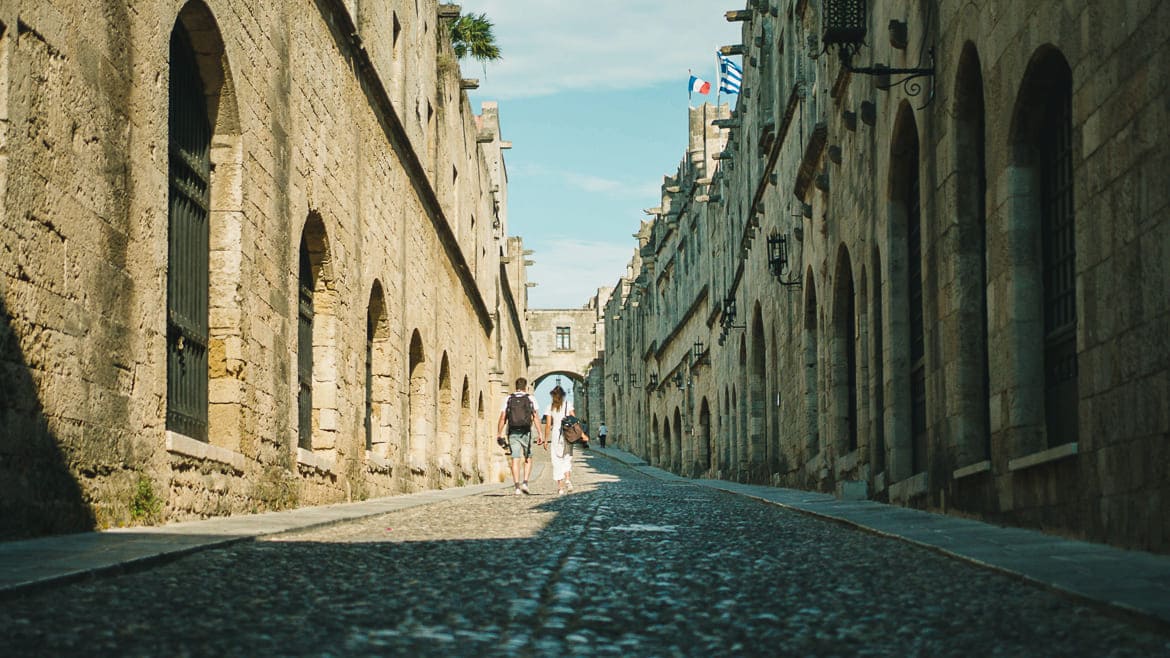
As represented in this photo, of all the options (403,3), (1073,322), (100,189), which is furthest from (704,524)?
(403,3)

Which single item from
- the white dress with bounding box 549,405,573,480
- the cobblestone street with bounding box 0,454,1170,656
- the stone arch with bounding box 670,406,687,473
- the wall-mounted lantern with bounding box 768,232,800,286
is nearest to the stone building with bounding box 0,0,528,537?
the cobblestone street with bounding box 0,454,1170,656

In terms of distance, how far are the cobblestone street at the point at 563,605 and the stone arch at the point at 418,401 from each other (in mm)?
15720

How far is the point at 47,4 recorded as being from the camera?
8062 millimetres

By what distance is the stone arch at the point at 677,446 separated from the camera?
50.8 m

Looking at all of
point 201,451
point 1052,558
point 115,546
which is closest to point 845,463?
point 201,451

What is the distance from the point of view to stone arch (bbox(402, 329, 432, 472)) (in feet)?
80.8

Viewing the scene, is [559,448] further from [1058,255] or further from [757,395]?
[757,395]

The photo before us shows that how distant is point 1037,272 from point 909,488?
4042mm

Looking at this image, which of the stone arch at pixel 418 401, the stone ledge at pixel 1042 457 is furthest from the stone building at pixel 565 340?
the stone ledge at pixel 1042 457

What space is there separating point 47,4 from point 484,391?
31921mm

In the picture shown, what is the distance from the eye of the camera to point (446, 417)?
2986 centimetres

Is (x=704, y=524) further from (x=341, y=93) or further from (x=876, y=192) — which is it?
(x=341, y=93)

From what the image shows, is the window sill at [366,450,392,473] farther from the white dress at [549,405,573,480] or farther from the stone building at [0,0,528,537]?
the white dress at [549,405,573,480]

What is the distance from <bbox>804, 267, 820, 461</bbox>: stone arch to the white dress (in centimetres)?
437
